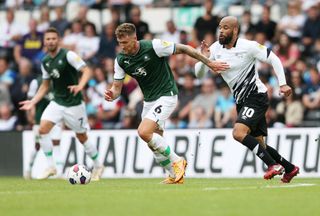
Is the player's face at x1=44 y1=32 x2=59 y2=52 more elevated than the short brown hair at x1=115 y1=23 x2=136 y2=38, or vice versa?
the short brown hair at x1=115 y1=23 x2=136 y2=38

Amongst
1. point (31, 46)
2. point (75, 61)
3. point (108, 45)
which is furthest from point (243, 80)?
point (31, 46)

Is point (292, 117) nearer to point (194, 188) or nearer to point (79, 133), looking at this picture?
point (79, 133)

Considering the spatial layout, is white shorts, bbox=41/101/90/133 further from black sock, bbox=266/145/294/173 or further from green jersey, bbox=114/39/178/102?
Result: black sock, bbox=266/145/294/173

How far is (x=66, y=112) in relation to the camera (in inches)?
712

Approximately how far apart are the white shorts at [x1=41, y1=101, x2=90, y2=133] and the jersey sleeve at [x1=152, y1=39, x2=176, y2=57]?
426 centimetres

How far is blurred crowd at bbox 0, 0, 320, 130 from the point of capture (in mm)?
21766

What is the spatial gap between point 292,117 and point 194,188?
8.83 m

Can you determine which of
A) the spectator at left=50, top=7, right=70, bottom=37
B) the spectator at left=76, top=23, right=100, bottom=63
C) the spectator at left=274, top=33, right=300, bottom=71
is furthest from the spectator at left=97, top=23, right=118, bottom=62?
the spectator at left=274, top=33, right=300, bottom=71

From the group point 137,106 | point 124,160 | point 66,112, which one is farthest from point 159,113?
point 137,106

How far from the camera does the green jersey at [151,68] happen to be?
14305 mm

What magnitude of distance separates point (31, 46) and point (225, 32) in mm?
12694

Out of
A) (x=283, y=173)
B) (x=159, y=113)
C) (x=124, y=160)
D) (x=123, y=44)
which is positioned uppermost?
(x=123, y=44)

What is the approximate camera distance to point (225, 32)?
14.2 m

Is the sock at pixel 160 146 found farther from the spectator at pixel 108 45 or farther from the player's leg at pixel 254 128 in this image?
the spectator at pixel 108 45
